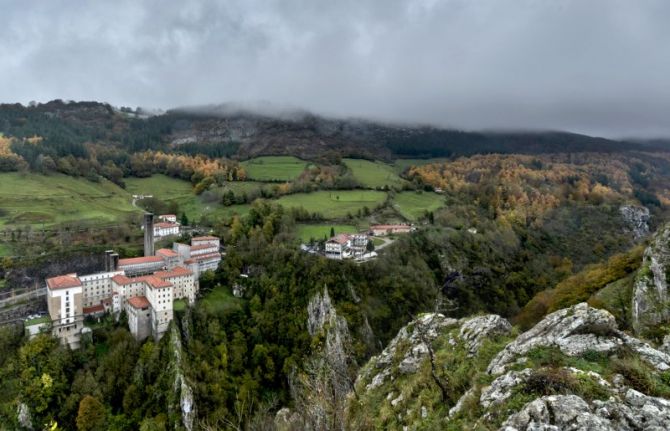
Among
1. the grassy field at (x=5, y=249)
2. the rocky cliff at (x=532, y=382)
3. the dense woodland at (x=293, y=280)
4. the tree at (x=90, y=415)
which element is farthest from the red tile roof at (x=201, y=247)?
the rocky cliff at (x=532, y=382)

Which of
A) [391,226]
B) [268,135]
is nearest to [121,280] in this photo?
[391,226]

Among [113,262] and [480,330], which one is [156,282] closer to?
[113,262]

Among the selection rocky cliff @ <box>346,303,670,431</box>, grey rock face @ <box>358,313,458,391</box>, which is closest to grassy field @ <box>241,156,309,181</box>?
grey rock face @ <box>358,313,458,391</box>

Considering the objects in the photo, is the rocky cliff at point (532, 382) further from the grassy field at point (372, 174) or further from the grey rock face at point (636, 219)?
the grey rock face at point (636, 219)

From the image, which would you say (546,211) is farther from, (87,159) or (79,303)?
(87,159)

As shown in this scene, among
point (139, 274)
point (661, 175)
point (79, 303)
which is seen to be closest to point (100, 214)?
point (139, 274)

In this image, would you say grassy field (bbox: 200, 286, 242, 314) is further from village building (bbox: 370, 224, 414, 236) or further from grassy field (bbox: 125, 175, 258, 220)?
village building (bbox: 370, 224, 414, 236)
